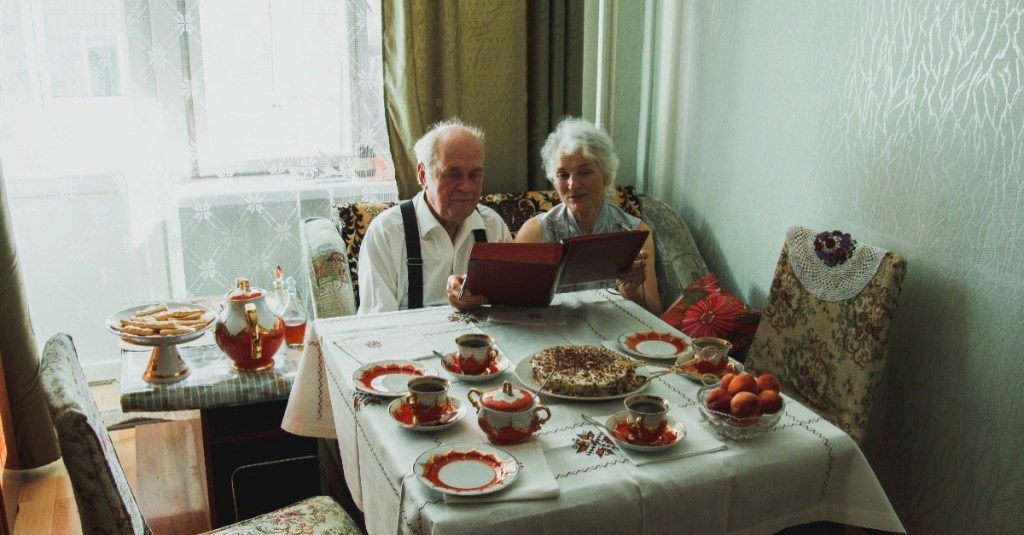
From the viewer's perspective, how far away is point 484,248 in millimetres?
1944

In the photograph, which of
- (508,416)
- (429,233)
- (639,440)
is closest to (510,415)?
(508,416)

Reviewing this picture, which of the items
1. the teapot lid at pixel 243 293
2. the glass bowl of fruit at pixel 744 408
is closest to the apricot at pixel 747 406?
the glass bowl of fruit at pixel 744 408

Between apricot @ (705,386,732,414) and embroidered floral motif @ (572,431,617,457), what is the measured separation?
0.19 meters

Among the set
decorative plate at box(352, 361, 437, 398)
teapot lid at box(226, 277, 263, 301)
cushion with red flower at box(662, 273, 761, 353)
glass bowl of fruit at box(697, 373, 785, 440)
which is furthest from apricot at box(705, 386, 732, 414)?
teapot lid at box(226, 277, 263, 301)

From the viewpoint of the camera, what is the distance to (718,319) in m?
2.52

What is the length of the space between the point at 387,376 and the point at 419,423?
0.25 meters

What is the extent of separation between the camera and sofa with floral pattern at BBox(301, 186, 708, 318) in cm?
256

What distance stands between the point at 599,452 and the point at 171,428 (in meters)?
2.19

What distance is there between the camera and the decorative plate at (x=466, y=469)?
126 cm

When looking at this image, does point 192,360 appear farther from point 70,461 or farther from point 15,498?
point 70,461

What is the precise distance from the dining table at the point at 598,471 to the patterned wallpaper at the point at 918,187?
70cm

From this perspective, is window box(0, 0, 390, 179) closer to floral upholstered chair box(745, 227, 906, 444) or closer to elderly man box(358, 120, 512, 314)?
elderly man box(358, 120, 512, 314)

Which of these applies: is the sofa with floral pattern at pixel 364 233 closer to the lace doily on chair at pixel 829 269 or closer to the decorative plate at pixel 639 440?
the lace doily on chair at pixel 829 269

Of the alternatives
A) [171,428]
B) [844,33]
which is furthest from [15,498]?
[844,33]
